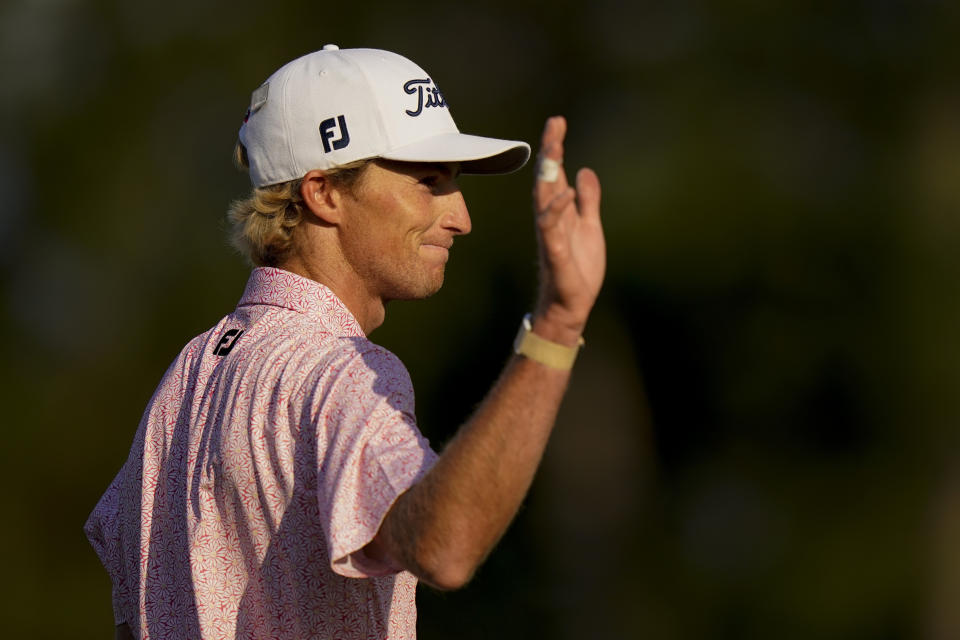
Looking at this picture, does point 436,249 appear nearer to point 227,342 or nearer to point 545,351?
point 227,342

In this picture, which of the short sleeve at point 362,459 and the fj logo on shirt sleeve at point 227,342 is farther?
the fj logo on shirt sleeve at point 227,342

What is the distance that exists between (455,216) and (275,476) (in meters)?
0.88

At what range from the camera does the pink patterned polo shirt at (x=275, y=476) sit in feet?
8.14

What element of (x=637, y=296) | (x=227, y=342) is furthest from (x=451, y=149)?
(x=637, y=296)

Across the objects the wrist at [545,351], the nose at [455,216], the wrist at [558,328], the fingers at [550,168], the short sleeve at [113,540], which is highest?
the fingers at [550,168]

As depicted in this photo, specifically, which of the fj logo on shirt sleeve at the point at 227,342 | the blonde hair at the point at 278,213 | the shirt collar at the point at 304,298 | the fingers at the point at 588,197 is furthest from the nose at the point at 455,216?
the fingers at the point at 588,197

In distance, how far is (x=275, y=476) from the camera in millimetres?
2664

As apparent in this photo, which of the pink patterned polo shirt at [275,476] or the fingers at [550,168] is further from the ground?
the fingers at [550,168]

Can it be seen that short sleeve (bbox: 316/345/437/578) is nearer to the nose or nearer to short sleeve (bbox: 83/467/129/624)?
the nose

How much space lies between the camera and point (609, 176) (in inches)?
517

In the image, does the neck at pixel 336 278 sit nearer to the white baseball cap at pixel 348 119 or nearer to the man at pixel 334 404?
the man at pixel 334 404

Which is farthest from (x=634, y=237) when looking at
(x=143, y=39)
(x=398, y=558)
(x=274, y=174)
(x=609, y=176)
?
(x=398, y=558)

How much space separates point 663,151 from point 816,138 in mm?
1408

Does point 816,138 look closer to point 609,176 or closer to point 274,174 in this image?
point 609,176
